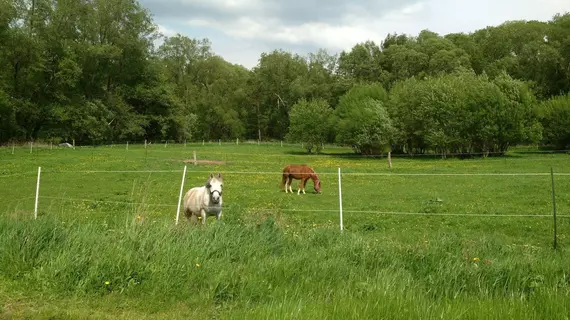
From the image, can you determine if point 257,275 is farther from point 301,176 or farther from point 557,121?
point 557,121

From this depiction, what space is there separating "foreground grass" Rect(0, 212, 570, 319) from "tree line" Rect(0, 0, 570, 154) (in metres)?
44.0

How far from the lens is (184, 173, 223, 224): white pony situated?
10.0 meters

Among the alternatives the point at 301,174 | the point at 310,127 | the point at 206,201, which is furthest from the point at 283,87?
the point at 206,201

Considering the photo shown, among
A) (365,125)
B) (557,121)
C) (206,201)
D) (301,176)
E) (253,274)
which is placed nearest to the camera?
(253,274)

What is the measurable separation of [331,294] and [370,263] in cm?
140

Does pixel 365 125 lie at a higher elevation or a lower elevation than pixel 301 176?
higher

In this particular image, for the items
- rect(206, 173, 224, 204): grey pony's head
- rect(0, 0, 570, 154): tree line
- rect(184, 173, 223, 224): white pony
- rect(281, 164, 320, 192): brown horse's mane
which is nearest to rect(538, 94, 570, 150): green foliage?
rect(0, 0, 570, 154): tree line

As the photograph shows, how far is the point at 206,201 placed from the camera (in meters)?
10.5

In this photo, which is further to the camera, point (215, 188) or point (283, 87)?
point (283, 87)

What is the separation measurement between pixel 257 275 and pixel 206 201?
5169 millimetres

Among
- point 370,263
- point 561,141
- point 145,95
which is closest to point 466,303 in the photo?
point 370,263

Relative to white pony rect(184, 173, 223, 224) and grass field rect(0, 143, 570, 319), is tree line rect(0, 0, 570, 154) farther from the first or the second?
grass field rect(0, 143, 570, 319)

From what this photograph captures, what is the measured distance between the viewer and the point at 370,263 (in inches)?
252

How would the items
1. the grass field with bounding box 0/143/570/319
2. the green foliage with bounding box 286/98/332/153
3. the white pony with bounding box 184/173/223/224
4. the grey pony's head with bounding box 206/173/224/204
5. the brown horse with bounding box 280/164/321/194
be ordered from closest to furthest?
the grass field with bounding box 0/143/570/319, the grey pony's head with bounding box 206/173/224/204, the white pony with bounding box 184/173/223/224, the brown horse with bounding box 280/164/321/194, the green foliage with bounding box 286/98/332/153
